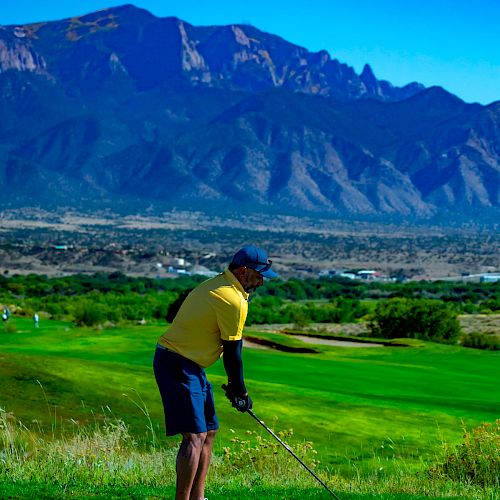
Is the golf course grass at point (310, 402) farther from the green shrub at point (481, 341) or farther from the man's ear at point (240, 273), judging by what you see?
the green shrub at point (481, 341)

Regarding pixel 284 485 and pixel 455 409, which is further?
pixel 455 409

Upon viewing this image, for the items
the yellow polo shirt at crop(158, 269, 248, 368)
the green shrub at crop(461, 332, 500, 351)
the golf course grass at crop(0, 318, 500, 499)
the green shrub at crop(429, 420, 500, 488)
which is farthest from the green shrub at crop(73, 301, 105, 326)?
the yellow polo shirt at crop(158, 269, 248, 368)

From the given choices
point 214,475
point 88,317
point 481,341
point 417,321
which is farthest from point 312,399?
point 417,321

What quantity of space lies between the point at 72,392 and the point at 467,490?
8.58 m

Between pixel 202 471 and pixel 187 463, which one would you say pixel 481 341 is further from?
pixel 187 463

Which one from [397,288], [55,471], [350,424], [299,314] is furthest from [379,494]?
[397,288]

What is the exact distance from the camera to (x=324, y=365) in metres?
27.5

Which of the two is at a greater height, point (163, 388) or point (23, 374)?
point (163, 388)

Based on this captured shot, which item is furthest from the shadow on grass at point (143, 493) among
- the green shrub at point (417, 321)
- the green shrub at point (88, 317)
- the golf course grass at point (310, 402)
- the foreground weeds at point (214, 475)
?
the green shrub at point (417, 321)

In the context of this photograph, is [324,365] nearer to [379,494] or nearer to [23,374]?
[23,374]

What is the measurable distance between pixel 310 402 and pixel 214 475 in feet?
25.6

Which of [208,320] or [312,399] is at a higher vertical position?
[208,320]

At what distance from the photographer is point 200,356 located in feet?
28.3

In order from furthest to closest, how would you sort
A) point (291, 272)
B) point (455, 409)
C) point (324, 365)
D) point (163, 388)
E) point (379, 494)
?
point (291, 272) → point (324, 365) → point (455, 409) → point (379, 494) → point (163, 388)
